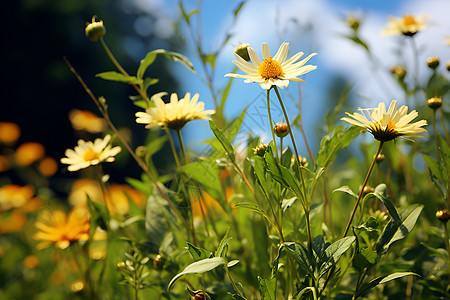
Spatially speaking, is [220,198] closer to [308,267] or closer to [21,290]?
[308,267]

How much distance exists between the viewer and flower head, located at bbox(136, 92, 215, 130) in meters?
0.46

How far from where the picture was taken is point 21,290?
1.23 meters

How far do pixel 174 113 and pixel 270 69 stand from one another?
14cm

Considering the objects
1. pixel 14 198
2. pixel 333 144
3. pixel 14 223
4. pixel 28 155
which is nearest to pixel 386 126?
pixel 333 144

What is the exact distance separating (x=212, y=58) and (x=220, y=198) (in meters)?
0.23

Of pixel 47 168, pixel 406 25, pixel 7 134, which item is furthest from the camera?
pixel 7 134

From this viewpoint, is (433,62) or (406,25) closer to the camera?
(433,62)

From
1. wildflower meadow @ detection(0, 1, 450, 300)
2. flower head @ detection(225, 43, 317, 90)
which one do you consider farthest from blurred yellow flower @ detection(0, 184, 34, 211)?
flower head @ detection(225, 43, 317, 90)

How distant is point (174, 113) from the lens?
478 millimetres

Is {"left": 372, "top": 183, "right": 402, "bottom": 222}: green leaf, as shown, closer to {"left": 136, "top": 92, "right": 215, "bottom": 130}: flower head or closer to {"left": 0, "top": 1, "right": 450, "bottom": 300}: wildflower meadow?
{"left": 0, "top": 1, "right": 450, "bottom": 300}: wildflower meadow

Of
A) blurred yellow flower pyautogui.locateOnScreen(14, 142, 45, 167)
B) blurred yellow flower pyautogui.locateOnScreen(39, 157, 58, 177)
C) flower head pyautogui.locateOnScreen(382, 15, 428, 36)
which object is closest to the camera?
flower head pyautogui.locateOnScreen(382, 15, 428, 36)

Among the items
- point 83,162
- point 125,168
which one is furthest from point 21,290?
point 125,168

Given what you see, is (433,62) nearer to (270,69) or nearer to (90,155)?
(270,69)

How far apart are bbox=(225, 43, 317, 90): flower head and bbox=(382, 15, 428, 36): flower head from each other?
0.40m
